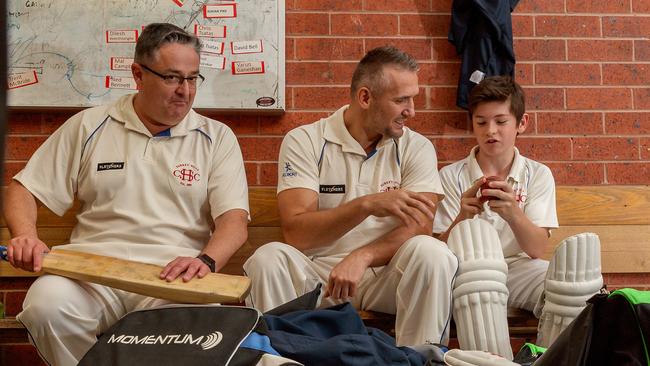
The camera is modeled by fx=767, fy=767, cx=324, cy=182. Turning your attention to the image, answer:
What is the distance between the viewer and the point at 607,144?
313 cm

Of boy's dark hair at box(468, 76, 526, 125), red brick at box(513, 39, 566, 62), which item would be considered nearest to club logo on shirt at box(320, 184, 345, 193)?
boy's dark hair at box(468, 76, 526, 125)

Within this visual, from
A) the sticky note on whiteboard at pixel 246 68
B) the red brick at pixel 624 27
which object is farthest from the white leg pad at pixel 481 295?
the red brick at pixel 624 27

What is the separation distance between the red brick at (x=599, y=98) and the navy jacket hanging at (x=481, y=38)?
1.03 feet

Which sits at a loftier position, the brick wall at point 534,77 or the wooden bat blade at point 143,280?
the brick wall at point 534,77

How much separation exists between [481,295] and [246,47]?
55.8 inches

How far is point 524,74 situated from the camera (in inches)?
123

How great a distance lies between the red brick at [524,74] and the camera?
3.11 m

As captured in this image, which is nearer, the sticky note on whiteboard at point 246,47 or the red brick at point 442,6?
the sticky note on whiteboard at point 246,47

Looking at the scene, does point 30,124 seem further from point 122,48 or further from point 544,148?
point 544,148

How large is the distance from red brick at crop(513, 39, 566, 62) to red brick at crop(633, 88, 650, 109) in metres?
0.34

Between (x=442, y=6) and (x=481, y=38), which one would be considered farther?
(x=442, y=6)

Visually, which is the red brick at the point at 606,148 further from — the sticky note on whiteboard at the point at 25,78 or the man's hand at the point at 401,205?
the sticky note on whiteboard at the point at 25,78

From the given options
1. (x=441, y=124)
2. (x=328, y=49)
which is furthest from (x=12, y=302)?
(x=441, y=124)

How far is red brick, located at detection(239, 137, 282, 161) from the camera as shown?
9.94ft
